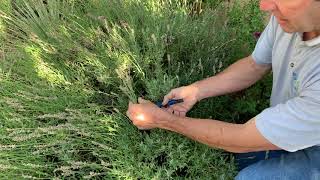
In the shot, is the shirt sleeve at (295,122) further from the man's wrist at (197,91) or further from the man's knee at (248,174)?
the man's wrist at (197,91)

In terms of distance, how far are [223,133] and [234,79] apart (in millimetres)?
445

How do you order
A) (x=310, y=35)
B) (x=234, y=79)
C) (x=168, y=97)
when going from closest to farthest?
1. (x=310, y=35)
2. (x=168, y=97)
3. (x=234, y=79)

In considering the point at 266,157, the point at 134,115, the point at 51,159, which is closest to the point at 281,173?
the point at 266,157

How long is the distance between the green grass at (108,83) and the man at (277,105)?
121 mm

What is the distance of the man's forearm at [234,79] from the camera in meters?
2.31

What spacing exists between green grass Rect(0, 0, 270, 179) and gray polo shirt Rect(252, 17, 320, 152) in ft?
1.36

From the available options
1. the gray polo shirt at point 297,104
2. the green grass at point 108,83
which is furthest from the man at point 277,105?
the green grass at point 108,83

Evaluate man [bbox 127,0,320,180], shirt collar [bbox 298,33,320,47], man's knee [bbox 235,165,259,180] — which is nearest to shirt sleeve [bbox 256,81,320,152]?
man [bbox 127,0,320,180]

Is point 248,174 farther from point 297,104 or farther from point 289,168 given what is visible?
point 297,104

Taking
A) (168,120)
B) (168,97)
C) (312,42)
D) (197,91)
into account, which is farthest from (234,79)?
(312,42)

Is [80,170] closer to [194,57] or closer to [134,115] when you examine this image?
[134,115]

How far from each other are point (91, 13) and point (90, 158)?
0.84 m

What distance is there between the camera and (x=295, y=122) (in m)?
1.79

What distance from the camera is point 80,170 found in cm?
230
